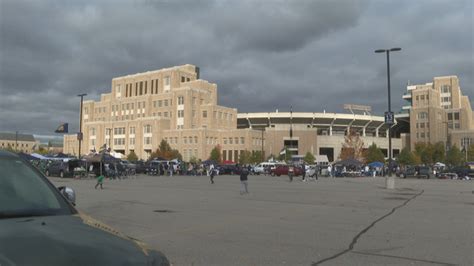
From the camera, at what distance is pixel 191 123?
125875 mm

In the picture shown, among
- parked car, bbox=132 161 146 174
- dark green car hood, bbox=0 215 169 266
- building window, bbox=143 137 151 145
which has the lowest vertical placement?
parked car, bbox=132 161 146 174

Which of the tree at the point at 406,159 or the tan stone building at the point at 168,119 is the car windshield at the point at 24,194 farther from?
the tan stone building at the point at 168,119

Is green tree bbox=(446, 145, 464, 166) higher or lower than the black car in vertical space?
higher

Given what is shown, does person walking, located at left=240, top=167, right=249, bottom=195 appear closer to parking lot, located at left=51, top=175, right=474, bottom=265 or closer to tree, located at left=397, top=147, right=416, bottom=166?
parking lot, located at left=51, top=175, right=474, bottom=265

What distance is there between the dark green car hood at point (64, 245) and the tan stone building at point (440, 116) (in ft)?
455

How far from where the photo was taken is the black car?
92.6 inches

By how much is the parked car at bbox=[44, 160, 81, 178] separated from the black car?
41674 millimetres

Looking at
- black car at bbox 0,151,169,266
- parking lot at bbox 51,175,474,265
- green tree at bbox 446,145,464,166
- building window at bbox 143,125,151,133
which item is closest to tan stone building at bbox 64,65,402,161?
building window at bbox 143,125,151,133

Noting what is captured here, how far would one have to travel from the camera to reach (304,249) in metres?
7.99

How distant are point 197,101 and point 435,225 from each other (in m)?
118

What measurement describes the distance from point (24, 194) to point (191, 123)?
123117mm

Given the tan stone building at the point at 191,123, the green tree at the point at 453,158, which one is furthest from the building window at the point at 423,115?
the green tree at the point at 453,158

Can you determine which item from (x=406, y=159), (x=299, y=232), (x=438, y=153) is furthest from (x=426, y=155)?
(x=299, y=232)

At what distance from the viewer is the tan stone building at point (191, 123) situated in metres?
123
